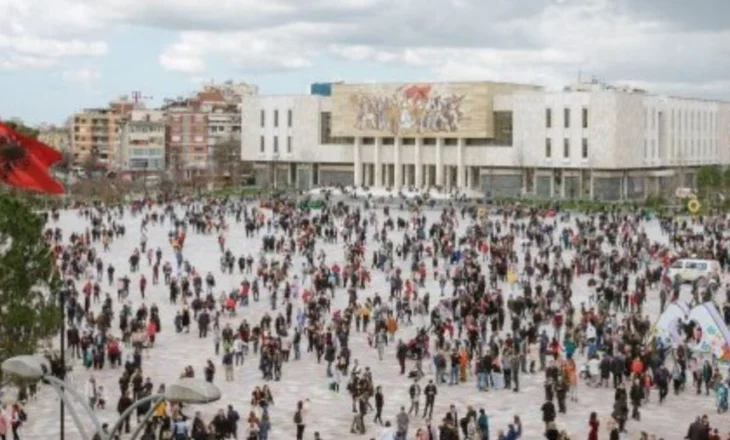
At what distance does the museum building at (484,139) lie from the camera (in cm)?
8725

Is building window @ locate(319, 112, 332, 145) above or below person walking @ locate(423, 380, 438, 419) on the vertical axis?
above

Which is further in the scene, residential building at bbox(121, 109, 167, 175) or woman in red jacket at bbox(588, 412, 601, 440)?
residential building at bbox(121, 109, 167, 175)

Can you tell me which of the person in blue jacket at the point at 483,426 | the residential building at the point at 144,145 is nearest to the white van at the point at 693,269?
the person in blue jacket at the point at 483,426

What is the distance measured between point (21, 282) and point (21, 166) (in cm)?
401

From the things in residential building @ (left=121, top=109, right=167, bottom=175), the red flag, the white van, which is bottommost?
the white van

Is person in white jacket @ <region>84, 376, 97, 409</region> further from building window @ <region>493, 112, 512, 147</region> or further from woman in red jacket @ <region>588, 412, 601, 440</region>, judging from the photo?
building window @ <region>493, 112, 512, 147</region>

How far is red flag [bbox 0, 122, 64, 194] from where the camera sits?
15.6m

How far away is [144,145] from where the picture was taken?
12888 cm

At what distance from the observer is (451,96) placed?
90.8 m

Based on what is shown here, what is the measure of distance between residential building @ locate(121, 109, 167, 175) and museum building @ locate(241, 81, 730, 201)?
27611 mm

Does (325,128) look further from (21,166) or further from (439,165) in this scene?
(21,166)

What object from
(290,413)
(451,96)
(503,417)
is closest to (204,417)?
(290,413)

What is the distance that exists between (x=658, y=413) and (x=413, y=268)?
1747 centimetres

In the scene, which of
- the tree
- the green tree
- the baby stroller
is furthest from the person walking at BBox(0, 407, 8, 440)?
the green tree
